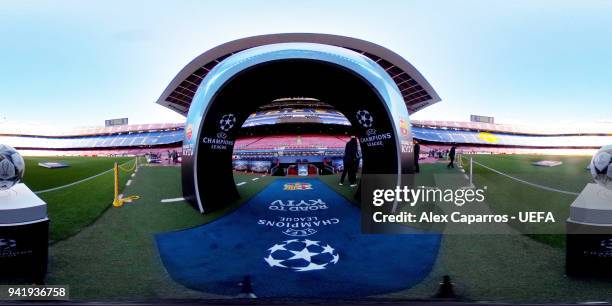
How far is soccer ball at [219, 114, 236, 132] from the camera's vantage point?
741cm

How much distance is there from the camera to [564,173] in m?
10.4

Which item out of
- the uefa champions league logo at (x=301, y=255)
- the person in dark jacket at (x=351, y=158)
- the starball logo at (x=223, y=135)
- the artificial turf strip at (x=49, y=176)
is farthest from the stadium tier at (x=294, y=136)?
the uefa champions league logo at (x=301, y=255)

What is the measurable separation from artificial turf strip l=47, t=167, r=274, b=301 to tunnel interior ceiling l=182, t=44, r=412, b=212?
32.7 inches

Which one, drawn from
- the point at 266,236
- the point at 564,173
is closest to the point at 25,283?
the point at 266,236

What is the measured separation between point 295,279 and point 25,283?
10.9ft

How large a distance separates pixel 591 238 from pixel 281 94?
23.2ft

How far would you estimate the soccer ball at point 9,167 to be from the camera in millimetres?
3648

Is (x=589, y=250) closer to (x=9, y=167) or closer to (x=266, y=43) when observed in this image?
(x=9, y=167)

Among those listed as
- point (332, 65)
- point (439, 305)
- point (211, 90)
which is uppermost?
point (332, 65)

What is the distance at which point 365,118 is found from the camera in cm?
760

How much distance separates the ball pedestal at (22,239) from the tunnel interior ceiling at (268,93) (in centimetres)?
329

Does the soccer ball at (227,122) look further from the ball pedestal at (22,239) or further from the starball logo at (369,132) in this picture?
the ball pedestal at (22,239)

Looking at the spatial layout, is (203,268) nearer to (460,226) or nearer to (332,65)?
(460,226)

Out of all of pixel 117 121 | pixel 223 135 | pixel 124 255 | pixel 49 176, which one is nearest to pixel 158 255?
pixel 124 255
